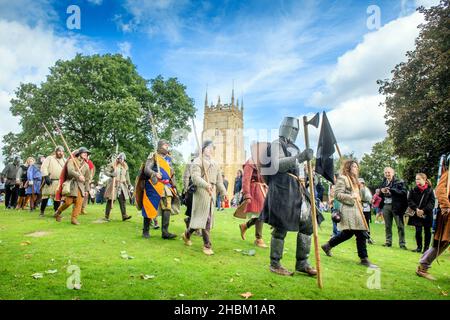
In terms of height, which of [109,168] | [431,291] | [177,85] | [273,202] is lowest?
[431,291]

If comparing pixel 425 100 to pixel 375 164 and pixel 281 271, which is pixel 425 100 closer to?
pixel 281 271

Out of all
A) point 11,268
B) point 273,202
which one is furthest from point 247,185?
point 11,268

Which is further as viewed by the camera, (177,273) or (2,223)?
(2,223)

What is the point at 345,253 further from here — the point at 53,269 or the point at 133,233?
the point at 53,269

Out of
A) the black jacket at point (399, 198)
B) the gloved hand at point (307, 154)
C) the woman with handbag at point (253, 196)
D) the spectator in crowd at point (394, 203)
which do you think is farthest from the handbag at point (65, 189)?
the black jacket at point (399, 198)

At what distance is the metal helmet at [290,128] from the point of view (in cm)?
611

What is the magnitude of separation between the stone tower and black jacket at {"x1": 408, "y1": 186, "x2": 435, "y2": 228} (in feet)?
270

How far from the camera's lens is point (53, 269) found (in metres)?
5.26

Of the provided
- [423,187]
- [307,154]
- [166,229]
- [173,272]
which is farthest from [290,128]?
[423,187]

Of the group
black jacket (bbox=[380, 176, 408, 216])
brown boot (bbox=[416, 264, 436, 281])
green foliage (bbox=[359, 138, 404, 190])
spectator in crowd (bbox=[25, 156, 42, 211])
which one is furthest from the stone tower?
brown boot (bbox=[416, 264, 436, 281])

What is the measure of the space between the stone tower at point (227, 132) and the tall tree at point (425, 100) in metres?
70.0

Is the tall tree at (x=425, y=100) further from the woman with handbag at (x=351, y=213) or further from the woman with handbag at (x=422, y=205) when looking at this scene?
the woman with handbag at (x=351, y=213)

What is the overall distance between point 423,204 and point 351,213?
4254 mm
